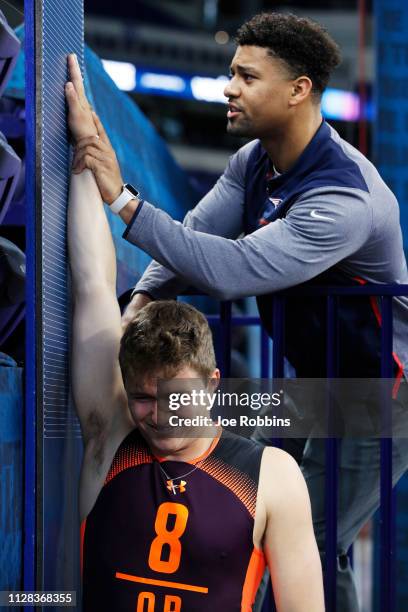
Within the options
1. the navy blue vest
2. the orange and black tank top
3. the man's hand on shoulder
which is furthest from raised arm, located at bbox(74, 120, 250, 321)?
the orange and black tank top

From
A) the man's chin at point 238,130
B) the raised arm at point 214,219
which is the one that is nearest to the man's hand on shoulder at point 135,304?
the raised arm at point 214,219

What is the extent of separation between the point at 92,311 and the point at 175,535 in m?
0.56

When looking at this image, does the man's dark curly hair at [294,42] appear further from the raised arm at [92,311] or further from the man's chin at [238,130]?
the raised arm at [92,311]

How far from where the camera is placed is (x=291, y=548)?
2090mm

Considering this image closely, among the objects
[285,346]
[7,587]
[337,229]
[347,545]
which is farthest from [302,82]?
[7,587]

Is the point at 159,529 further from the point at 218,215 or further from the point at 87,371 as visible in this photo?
the point at 218,215

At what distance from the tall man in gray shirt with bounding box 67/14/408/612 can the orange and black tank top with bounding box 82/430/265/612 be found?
0.55 meters

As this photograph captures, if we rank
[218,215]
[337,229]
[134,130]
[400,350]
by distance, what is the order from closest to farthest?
[337,229] → [400,350] → [218,215] → [134,130]

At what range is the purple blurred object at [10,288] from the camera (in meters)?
2.38

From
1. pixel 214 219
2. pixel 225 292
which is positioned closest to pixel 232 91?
pixel 214 219

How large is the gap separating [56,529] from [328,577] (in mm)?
823

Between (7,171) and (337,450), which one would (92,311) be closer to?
(7,171)

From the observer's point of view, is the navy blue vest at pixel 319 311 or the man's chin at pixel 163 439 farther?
the navy blue vest at pixel 319 311

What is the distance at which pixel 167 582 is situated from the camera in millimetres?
2076
